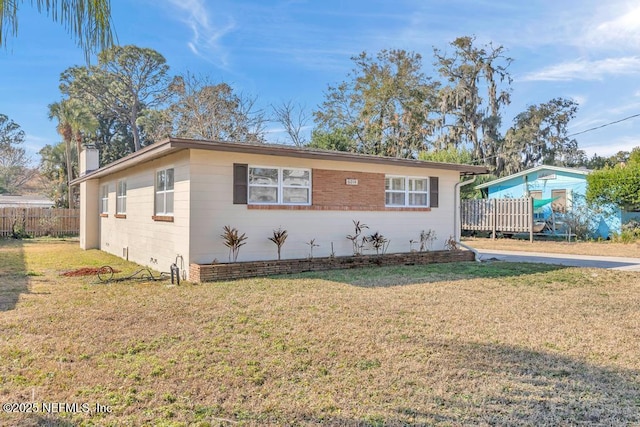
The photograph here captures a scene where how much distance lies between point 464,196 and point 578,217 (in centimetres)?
576

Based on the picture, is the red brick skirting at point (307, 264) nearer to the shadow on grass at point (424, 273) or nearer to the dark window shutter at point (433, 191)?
the shadow on grass at point (424, 273)

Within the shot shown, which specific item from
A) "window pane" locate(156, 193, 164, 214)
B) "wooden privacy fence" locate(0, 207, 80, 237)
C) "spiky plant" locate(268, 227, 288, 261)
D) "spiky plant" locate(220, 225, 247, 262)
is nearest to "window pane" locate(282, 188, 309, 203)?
"spiky plant" locate(268, 227, 288, 261)

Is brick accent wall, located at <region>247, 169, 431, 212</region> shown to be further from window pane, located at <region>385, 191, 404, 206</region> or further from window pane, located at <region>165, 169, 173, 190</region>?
window pane, located at <region>165, 169, 173, 190</region>

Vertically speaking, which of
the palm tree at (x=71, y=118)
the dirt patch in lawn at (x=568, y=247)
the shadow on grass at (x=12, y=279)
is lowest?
the shadow on grass at (x=12, y=279)

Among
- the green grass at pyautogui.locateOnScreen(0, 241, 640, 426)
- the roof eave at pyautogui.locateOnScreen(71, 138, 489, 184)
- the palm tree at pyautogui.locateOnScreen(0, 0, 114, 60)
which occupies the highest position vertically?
the roof eave at pyautogui.locateOnScreen(71, 138, 489, 184)

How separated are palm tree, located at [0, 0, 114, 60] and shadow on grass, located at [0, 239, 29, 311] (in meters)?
5.64

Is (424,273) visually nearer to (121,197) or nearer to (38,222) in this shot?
(121,197)

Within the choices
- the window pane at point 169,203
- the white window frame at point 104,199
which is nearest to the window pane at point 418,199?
the window pane at point 169,203

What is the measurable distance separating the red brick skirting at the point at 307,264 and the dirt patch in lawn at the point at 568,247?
202 inches

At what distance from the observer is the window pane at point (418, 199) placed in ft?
39.9

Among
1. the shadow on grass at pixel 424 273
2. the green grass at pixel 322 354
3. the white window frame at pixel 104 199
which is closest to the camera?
the green grass at pixel 322 354

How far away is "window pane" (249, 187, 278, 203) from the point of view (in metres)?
9.53

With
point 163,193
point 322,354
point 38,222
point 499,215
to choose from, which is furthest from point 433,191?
point 38,222

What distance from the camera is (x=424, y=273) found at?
9562 mm
